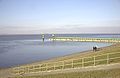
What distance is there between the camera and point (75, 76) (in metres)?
19.8

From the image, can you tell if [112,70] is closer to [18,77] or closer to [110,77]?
[110,77]

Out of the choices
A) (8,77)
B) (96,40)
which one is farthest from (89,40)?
(8,77)

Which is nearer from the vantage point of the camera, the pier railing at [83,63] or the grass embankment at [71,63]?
the pier railing at [83,63]

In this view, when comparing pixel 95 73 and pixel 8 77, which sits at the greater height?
pixel 95 73

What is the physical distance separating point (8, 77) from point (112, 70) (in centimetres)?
1244

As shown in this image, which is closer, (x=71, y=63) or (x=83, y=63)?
(x=83, y=63)

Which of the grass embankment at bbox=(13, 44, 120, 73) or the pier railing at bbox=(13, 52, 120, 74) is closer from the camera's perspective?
the pier railing at bbox=(13, 52, 120, 74)

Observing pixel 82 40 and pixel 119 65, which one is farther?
pixel 82 40

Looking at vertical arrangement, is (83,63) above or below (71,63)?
above

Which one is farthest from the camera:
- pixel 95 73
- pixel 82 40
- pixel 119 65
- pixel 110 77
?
pixel 82 40

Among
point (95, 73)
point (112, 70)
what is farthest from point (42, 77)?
point (112, 70)

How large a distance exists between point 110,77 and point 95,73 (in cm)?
187

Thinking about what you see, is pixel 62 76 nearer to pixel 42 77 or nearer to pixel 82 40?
pixel 42 77

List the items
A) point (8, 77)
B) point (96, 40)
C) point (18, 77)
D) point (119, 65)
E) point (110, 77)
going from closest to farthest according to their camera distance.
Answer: point (110, 77)
point (119, 65)
point (18, 77)
point (8, 77)
point (96, 40)
